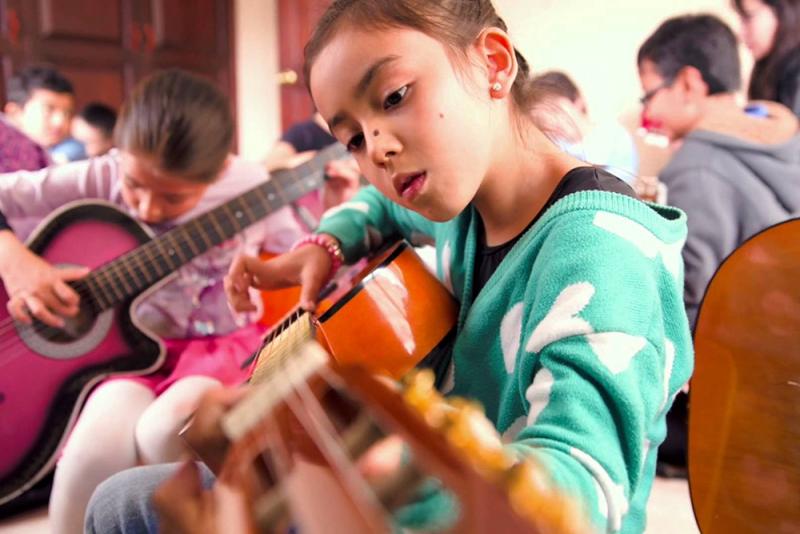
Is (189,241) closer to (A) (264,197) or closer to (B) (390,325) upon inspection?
(A) (264,197)

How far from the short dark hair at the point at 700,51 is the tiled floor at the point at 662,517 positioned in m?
0.92

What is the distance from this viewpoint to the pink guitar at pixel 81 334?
1055 millimetres

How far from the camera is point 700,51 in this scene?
5.04 feet

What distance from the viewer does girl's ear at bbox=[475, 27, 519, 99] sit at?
23.8 inches

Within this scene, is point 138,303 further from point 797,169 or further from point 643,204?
point 797,169

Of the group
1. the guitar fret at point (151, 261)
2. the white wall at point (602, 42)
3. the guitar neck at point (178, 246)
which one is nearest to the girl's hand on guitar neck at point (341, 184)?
the guitar neck at point (178, 246)

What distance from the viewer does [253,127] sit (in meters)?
3.51

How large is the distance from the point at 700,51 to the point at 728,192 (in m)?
0.41

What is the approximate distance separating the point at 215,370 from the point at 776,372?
31.4 inches

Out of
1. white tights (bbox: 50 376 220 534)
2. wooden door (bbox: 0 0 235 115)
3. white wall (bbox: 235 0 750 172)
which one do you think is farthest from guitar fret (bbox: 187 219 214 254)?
wooden door (bbox: 0 0 235 115)

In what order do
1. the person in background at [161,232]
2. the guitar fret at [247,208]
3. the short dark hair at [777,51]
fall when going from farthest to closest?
1. the short dark hair at [777,51]
2. the guitar fret at [247,208]
3. the person in background at [161,232]

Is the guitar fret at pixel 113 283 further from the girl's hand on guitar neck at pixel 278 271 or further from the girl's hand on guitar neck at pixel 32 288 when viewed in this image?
the girl's hand on guitar neck at pixel 278 271

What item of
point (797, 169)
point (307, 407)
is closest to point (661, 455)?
point (797, 169)

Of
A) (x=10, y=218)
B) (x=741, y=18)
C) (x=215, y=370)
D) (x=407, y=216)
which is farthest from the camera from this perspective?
(x=741, y=18)
